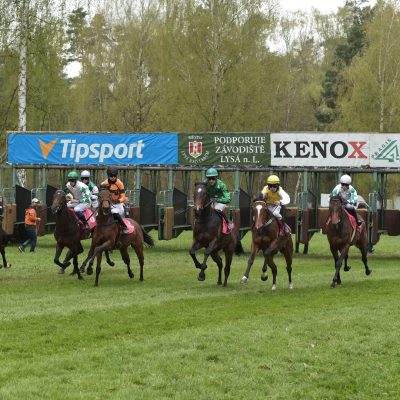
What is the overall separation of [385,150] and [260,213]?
11059 mm

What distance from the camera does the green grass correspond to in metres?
8.34

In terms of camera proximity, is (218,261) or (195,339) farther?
(218,261)

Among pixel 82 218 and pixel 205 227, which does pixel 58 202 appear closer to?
pixel 82 218

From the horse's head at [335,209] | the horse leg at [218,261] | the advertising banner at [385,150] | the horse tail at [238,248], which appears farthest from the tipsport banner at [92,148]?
the horse's head at [335,209]

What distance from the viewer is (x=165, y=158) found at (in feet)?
90.9

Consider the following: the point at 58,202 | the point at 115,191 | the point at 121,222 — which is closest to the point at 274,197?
the point at 121,222

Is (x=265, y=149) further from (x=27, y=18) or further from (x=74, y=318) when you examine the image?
(x=74, y=318)

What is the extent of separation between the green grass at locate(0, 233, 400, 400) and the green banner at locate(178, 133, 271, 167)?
9.72 meters

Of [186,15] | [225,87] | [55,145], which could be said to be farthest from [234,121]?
[55,145]

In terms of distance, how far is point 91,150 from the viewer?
28.5 metres

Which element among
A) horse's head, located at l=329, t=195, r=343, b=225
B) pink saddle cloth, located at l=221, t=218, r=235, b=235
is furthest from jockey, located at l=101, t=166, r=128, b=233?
horse's head, located at l=329, t=195, r=343, b=225

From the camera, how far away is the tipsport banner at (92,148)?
27.8 meters

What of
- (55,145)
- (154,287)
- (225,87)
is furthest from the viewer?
(225,87)

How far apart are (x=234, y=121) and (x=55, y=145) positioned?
16.0 metres
